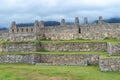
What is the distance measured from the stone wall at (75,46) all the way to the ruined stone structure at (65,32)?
241 centimetres

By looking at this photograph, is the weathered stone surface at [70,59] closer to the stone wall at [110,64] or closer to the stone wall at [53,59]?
the stone wall at [53,59]

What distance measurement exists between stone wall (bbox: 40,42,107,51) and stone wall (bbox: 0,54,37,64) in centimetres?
333

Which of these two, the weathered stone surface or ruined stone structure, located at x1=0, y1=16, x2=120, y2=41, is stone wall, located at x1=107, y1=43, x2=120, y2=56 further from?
ruined stone structure, located at x1=0, y1=16, x2=120, y2=41

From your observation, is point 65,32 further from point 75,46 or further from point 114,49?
point 114,49

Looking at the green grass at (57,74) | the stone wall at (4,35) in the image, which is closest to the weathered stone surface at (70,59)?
the green grass at (57,74)

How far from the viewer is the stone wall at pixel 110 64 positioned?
29.9 metres

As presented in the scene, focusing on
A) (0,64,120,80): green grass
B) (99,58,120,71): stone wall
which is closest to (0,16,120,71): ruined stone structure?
(99,58,120,71): stone wall

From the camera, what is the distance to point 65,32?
42062 mm

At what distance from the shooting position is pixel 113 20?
68312mm

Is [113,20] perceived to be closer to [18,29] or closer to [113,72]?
[18,29]

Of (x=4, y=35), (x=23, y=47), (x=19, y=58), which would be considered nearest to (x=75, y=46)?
(x=23, y=47)

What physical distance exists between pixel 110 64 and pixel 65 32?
12.8 metres

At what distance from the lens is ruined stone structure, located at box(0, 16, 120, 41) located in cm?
3994

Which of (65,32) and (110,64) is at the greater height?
(65,32)
